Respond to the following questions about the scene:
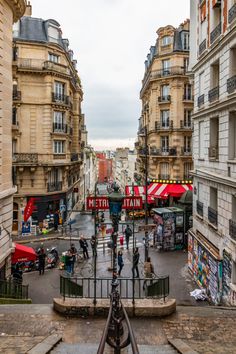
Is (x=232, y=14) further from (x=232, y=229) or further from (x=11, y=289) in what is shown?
(x=11, y=289)

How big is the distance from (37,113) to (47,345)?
28.3 m

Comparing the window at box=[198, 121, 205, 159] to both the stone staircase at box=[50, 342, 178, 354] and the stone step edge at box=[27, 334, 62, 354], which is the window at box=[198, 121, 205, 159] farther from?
the stone step edge at box=[27, 334, 62, 354]

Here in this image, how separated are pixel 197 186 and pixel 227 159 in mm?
4980

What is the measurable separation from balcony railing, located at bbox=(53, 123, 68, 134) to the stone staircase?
2835 centimetres

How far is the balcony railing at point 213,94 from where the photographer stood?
16.2 metres

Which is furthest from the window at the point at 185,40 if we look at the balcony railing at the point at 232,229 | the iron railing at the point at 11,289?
the iron railing at the point at 11,289

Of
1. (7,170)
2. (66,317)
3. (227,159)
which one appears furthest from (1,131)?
(227,159)

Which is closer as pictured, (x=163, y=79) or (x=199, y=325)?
(x=199, y=325)

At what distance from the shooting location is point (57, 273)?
20.5 m

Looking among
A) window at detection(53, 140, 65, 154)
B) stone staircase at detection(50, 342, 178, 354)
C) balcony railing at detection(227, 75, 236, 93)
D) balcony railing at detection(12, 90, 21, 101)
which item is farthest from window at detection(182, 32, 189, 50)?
stone staircase at detection(50, 342, 178, 354)

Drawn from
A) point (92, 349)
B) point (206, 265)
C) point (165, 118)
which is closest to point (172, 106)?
point (165, 118)

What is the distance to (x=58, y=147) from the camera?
36.4m

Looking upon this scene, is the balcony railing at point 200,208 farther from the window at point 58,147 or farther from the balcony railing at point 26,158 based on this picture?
the window at point 58,147

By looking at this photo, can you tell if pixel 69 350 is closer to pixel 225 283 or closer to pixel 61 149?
pixel 225 283
